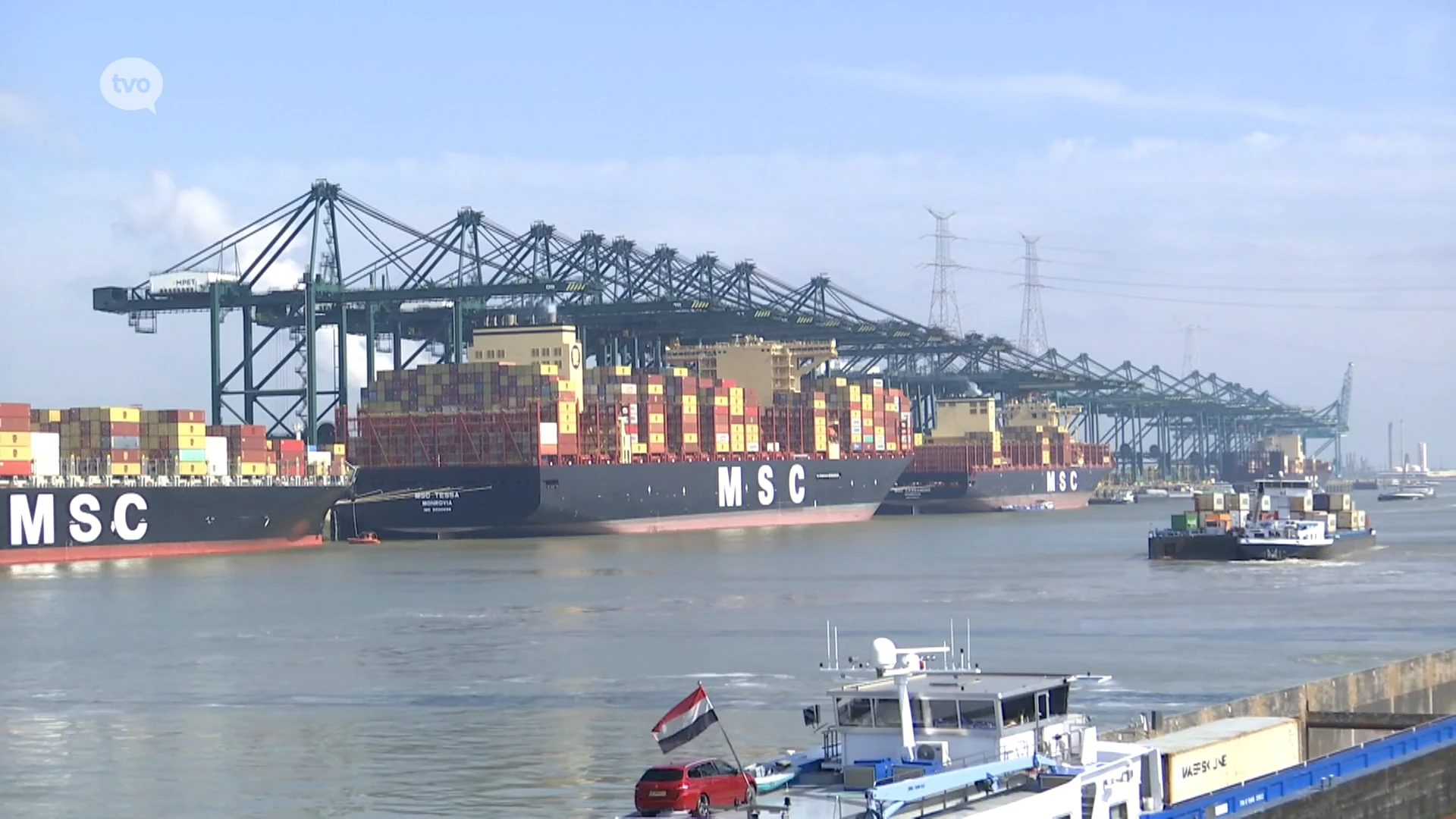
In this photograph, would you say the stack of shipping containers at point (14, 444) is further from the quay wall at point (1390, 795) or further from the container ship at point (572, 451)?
the quay wall at point (1390, 795)

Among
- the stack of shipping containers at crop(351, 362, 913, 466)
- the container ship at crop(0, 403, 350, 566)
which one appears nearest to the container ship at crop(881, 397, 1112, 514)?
the stack of shipping containers at crop(351, 362, 913, 466)

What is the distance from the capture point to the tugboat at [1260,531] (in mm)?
65250

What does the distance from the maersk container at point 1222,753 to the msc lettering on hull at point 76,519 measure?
5812cm

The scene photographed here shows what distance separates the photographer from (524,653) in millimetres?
36594

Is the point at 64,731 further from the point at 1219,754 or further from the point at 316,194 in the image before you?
the point at 316,194

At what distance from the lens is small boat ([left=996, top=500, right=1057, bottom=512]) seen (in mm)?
149250

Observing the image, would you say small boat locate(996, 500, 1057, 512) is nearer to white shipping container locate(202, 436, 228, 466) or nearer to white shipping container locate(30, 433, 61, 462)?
white shipping container locate(202, 436, 228, 466)

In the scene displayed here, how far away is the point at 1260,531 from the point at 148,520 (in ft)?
142

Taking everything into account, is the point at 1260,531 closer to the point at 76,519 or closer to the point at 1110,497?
the point at 76,519

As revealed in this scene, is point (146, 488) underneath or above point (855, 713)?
above

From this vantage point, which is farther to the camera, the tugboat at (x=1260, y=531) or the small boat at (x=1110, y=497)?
the small boat at (x=1110, y=497)

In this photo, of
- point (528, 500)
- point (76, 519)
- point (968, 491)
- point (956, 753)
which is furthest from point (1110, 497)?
point (956, 753)

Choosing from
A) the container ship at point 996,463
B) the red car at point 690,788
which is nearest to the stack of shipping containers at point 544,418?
the container ship at point 996,463

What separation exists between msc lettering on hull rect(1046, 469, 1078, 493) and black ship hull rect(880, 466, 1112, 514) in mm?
132
